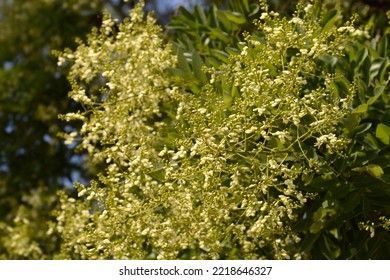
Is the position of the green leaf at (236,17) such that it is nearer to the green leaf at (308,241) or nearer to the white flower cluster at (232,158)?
the white flower cluster at (232,158)

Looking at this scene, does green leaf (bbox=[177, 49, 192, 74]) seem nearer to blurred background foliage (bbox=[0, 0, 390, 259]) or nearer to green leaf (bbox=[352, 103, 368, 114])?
blurred background foliage (bbox=[0, 0, 390, 259])

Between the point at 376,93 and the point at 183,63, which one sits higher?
the point at 183,63

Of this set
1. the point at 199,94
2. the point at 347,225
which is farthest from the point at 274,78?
the point at 347,225

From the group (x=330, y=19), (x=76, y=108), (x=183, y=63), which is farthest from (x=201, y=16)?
(x=76, y=108)

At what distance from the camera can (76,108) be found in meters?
4.96

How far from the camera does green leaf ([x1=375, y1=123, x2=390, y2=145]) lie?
2488mm

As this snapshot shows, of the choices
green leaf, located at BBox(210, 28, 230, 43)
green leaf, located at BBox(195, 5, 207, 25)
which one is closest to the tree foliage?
green leaf, located at BBox(210, 28, 230, 43)

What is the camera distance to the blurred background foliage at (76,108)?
2.54 m

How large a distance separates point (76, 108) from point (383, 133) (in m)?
2.84

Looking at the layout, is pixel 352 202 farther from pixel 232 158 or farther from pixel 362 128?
pixel 232 158

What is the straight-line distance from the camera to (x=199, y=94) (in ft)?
9.25

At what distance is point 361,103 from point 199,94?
60 centimetres

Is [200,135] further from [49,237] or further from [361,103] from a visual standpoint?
[49,237]

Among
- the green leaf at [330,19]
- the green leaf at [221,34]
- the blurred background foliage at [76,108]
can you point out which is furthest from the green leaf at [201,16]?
the green leaf at [330,19]
